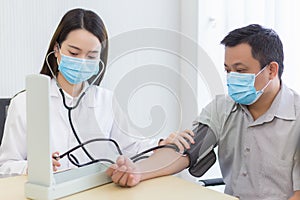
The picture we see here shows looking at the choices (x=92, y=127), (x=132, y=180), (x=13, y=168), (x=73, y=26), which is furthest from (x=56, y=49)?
→ (x=132, y=180)

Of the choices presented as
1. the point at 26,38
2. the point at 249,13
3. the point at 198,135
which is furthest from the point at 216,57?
the point at 198,135

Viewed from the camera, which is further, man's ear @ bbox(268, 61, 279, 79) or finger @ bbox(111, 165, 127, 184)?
man's ear @ bbox(268, 61, 279, 79)

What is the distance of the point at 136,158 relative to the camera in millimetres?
952

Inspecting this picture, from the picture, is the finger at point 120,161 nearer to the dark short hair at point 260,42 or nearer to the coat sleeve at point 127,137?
the coat sleeve at point 127,137

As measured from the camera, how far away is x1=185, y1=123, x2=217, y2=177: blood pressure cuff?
3.90ft

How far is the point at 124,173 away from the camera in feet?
3.03

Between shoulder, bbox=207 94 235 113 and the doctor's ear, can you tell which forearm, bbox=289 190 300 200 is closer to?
shoulder, bbox=207 94 235 113

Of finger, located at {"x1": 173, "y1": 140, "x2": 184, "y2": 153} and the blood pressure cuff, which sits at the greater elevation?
finger, located at {"x1": 173, "y1": 140, "x2": 184, "y2": 153}

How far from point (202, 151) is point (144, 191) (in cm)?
41

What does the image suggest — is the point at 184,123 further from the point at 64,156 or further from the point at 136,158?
the point at 64,156

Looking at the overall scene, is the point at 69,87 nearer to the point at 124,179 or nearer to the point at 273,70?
the point at 124,179

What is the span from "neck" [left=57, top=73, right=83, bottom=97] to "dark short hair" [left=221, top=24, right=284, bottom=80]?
505 millimetres

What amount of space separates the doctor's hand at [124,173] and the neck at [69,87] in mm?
195

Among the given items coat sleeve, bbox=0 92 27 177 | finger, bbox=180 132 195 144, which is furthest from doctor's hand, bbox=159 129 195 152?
coat sleeve, bbox=0 92 27 177
